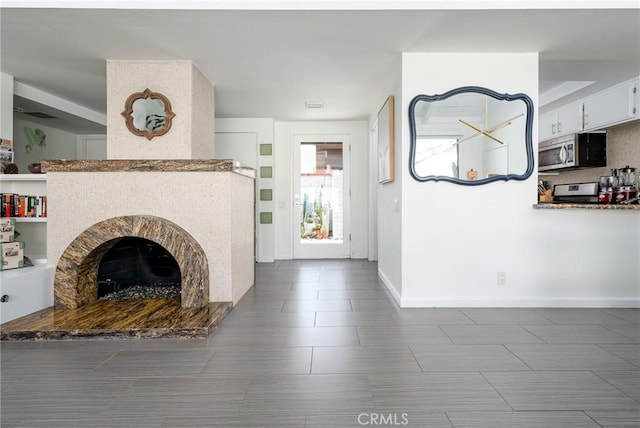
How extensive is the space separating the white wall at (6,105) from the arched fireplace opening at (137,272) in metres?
1.68

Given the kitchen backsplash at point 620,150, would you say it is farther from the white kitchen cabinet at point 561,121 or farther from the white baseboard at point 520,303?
the white baseboard at point 520,303

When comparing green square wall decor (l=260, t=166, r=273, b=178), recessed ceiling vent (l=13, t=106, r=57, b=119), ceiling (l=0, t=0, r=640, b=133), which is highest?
ceiling (l=0, t=0, r=640, b=133)

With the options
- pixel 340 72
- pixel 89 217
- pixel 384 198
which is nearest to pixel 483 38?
pixel 340 72

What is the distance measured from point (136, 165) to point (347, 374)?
2.38m

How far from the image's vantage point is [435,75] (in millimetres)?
3342

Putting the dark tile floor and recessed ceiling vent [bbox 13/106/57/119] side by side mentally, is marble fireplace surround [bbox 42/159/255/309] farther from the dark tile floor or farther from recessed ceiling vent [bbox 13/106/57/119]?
recessed ceiling vent [bbox 13/106/57/119]

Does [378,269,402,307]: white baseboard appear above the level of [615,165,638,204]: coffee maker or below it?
below

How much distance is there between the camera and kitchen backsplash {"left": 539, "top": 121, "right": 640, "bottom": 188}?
425 cm

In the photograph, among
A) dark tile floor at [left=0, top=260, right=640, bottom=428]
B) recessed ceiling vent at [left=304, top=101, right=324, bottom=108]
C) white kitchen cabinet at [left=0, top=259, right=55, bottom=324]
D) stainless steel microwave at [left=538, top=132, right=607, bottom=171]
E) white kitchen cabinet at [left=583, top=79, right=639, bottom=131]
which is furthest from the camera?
recessed ceiling vent at [left=304, top=101, right=324, bottom=108]

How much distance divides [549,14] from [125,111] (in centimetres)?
341

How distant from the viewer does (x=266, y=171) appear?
19.9 feet

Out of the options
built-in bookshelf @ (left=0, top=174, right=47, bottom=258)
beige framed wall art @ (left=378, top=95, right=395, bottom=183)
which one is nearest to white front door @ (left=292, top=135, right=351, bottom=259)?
beige framed wall art @ (left=378, top=95, right=395, bottom=183)

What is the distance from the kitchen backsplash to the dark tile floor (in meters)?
2.05

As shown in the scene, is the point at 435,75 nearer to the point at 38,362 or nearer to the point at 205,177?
the point at 205,177
